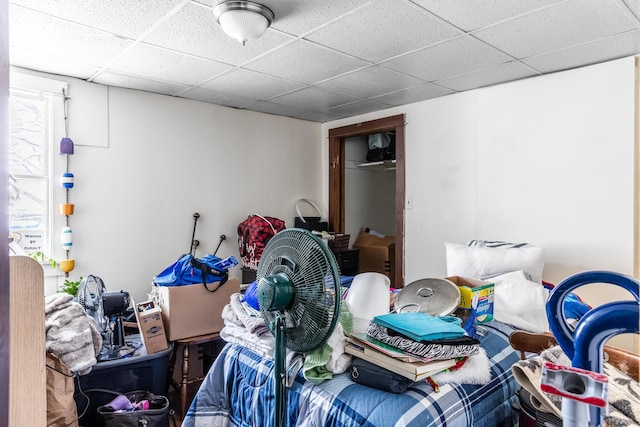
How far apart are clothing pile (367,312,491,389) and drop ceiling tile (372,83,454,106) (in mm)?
2489

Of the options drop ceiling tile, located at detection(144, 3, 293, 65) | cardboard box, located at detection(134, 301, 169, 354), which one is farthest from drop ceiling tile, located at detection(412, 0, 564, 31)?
cardboard box, located at detection(134, 301, 169, 354)

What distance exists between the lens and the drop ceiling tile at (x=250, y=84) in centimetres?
305

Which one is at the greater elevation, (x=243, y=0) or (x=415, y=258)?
(x=243, y=0)

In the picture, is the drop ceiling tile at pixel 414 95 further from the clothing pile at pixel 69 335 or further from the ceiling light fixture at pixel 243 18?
the clothing pile at pixel 69 335

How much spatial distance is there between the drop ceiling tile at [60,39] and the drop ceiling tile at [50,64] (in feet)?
0.25

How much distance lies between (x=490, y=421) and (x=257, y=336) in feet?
3.02

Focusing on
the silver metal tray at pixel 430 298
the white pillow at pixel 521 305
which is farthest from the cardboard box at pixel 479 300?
the white pillow at pixel 521 305

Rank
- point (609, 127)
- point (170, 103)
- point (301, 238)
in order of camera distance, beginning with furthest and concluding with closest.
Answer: point (170, 103), point (609, 127), point (301, 238)

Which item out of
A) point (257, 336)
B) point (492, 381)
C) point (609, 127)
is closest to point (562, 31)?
point (609, 127)

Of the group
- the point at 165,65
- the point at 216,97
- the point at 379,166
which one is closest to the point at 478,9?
the point at 165,65

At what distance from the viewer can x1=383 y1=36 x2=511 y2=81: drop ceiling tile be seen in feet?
8.25

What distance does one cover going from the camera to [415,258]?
12.5 ft

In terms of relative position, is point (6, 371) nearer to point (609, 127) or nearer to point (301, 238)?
point (301, 238)

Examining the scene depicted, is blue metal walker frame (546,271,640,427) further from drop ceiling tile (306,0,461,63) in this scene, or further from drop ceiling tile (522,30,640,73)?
drop ceiling tile (522,30,640,73)
